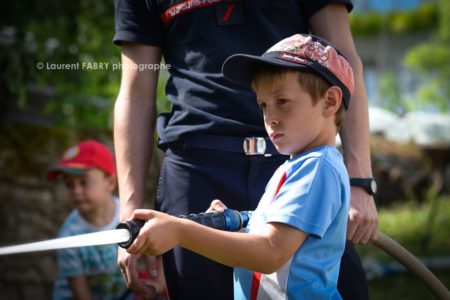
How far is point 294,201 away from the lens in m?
1.89

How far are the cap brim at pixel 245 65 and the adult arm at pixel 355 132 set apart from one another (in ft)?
1.36

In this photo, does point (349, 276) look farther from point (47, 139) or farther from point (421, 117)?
point (421, 117)

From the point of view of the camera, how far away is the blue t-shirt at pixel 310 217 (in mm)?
1889

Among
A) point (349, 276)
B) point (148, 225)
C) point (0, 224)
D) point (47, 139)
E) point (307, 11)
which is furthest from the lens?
point (47, 139)

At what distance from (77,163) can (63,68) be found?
1700mm

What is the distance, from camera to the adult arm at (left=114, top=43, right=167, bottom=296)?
2.62 meters

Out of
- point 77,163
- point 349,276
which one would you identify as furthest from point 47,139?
point 349,276

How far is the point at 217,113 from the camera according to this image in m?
2.46

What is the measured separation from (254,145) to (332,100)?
1.35 ft

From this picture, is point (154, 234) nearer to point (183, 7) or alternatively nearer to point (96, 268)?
point (183, 7)

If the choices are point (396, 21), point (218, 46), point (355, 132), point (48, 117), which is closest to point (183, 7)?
point (218, 46)

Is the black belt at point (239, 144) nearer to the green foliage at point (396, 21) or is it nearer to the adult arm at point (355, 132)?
the adult arm at point (355, 132)

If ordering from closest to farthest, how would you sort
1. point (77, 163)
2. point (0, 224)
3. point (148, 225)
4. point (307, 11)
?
point (148, 225), point (307, 11), point (77, 163), point (0, 224)

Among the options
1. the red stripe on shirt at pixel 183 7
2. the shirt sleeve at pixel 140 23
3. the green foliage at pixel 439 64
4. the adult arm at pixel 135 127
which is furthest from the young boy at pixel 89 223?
the green foliage at pixel 439 64
